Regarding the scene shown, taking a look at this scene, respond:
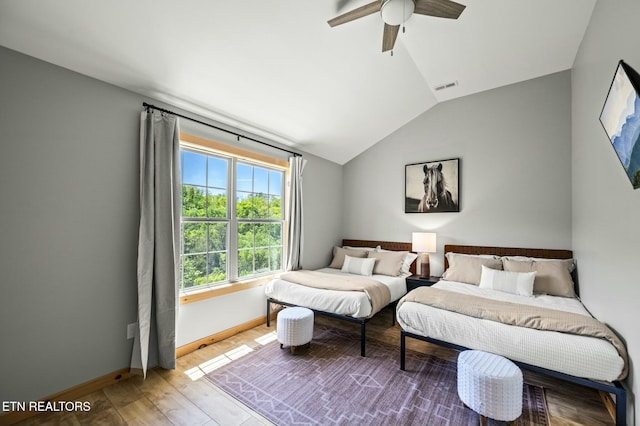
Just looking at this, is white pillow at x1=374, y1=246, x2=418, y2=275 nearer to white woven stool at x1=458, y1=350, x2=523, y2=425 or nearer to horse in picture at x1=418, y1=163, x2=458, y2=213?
horse in picture at x1=418, y1=163, x2=458, y2=213

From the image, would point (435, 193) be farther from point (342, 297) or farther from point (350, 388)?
point (350, 388)

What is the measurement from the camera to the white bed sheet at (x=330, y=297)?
2785mm

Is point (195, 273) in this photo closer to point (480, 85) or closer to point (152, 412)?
point (152, 412)

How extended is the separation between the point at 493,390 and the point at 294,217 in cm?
292

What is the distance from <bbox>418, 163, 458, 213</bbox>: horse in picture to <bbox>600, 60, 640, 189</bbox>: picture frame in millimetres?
2267

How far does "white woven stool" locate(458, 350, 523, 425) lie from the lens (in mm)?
1673

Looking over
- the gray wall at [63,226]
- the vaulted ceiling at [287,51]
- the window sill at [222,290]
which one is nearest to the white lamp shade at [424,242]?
the vaulted ceiling at [287,51]

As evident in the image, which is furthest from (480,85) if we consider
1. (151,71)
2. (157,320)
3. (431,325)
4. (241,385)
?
(157,320)

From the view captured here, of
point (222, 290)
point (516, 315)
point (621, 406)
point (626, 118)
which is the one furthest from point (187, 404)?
point (626, 118)

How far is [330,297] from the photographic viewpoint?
115 inches

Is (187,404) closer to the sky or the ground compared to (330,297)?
closer to the ground

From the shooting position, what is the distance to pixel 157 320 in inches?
94.0

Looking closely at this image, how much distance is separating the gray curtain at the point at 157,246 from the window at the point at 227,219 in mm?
331

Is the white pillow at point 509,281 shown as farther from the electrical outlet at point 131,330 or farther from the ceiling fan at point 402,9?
the electrical outlet at point 131,330
